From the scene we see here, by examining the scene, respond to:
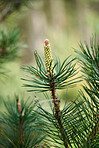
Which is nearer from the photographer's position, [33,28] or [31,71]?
[31,71]

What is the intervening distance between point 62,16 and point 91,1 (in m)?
0.50

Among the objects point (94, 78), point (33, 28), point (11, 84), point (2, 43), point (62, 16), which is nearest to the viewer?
point (94, 78)

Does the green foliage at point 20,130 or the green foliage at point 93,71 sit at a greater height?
the green foliage at point 93,71

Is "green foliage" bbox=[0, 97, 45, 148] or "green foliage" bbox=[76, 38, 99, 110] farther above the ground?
"green foliage" bbox=[76, 38, 99, 110]

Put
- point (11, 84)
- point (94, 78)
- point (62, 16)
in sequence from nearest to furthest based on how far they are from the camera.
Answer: point (94, 78) < point (11, 84) < point (62, 16)

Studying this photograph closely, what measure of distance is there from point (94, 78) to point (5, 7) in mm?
446

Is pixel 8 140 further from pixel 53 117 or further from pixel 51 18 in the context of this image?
pixel 51 18

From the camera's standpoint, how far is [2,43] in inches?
16.3

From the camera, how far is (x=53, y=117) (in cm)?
16

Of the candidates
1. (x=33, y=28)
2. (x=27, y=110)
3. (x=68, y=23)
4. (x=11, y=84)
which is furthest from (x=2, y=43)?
(x=68, y=23)

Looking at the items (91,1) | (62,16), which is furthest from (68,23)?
(91,1)

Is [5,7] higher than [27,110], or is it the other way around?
[5,7]

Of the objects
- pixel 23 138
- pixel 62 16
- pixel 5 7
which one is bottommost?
pixel 23 138

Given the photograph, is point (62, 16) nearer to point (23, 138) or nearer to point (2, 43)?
point (2, 43)
